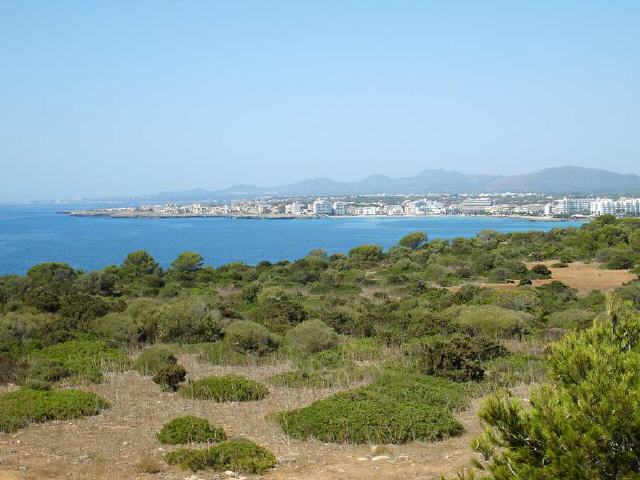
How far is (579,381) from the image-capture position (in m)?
5.10

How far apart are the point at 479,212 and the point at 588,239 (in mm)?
136173

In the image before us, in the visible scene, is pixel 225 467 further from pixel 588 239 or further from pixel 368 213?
pixel 368 213

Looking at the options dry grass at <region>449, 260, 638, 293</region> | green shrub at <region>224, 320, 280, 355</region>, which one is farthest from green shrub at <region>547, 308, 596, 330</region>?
dry grass at <region>449, 260, 638, 293</region>

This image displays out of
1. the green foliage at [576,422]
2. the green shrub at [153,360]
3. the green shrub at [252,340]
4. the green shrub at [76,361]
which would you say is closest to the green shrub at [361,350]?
the green shrub at [252,340]

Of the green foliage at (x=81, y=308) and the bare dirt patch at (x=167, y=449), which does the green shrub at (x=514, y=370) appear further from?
the green foliage at (x=81, y=308)

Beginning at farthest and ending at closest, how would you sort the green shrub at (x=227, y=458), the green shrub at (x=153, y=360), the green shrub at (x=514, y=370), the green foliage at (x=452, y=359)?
the green shrub at (x=153, y=360), the green foliage at (x=452, y=359), the green shrub at (x=514, y=370), the green shrub at (x=227, y=458)

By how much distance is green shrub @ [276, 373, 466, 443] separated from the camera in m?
9.70

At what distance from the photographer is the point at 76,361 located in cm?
1467

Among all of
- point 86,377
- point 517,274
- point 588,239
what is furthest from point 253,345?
point 588,239

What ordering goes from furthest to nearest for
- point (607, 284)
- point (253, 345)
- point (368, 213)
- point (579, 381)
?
point (368, 213), point (607, 284), point (253, 345), point (579, 381)

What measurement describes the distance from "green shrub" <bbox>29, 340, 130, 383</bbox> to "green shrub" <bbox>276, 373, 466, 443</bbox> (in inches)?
213

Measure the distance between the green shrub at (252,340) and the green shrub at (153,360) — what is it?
2.02 metres

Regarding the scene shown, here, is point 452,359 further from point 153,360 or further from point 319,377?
point 153,360

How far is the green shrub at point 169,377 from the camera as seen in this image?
42.6 feet
